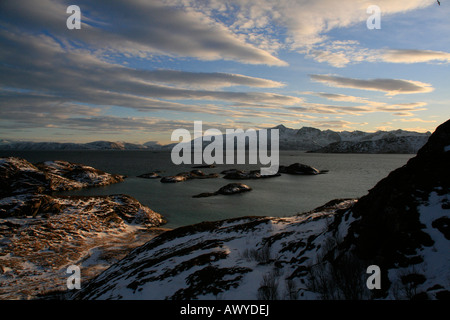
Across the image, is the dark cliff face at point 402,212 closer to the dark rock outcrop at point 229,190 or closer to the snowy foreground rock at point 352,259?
the snowy foreground rock at point 352,259

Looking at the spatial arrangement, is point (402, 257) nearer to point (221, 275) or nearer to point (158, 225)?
point (221, 275)

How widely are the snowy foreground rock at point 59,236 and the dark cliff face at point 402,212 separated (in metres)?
18.5

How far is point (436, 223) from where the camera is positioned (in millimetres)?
7969

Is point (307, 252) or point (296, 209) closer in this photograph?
point (307, 252)

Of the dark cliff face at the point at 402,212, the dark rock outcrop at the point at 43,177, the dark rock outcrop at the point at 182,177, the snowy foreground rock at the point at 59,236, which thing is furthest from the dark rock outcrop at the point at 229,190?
the dark cliff face at the point at 402,212

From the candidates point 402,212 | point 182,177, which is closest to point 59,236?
point 402,212

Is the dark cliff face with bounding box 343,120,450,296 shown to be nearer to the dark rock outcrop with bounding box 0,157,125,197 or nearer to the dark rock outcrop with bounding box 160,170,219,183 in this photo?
the dark rock outcrop with bounding box 0,157,125,197

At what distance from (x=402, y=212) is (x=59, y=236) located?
95.0 feet

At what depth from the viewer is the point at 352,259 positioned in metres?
8.49

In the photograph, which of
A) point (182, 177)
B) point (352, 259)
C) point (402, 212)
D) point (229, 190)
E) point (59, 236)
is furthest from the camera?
point (182, 177)

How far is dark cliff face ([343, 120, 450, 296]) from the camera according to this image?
308 inches

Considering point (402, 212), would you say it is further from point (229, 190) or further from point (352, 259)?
point (229, 190)
